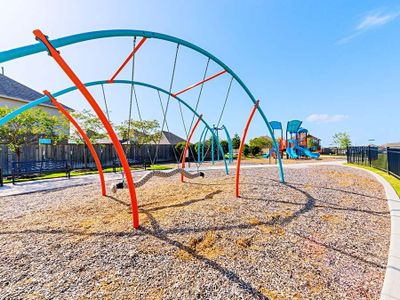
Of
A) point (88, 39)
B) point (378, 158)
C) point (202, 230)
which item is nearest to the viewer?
point (88, 39)

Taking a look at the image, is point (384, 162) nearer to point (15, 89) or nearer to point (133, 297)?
point (133, 297)

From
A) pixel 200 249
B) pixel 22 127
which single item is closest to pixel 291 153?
pixel 22 127

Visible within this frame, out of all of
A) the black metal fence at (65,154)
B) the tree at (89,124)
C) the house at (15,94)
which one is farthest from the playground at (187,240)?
the house at (15,94)

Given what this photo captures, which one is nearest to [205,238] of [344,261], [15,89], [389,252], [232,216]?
[232,216]

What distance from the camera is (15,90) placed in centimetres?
1761

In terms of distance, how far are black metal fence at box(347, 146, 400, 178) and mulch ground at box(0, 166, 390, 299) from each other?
4.45m

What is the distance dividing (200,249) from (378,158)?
12.6m

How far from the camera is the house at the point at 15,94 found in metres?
16.0

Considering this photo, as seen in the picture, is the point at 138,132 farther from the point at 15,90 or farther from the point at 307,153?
the point at 307,153

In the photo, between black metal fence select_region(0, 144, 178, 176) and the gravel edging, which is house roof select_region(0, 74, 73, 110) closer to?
black metal fence select_region(0, 144, 178, 176)

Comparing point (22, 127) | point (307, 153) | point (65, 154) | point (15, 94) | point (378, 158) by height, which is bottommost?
point (378, 158)

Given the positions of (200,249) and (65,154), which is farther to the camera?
(65,154)

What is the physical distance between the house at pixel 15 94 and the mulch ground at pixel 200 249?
595 inches

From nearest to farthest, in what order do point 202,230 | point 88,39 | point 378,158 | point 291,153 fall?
point 88,39 < point 202,230 < point 378,158 < point 291,153
